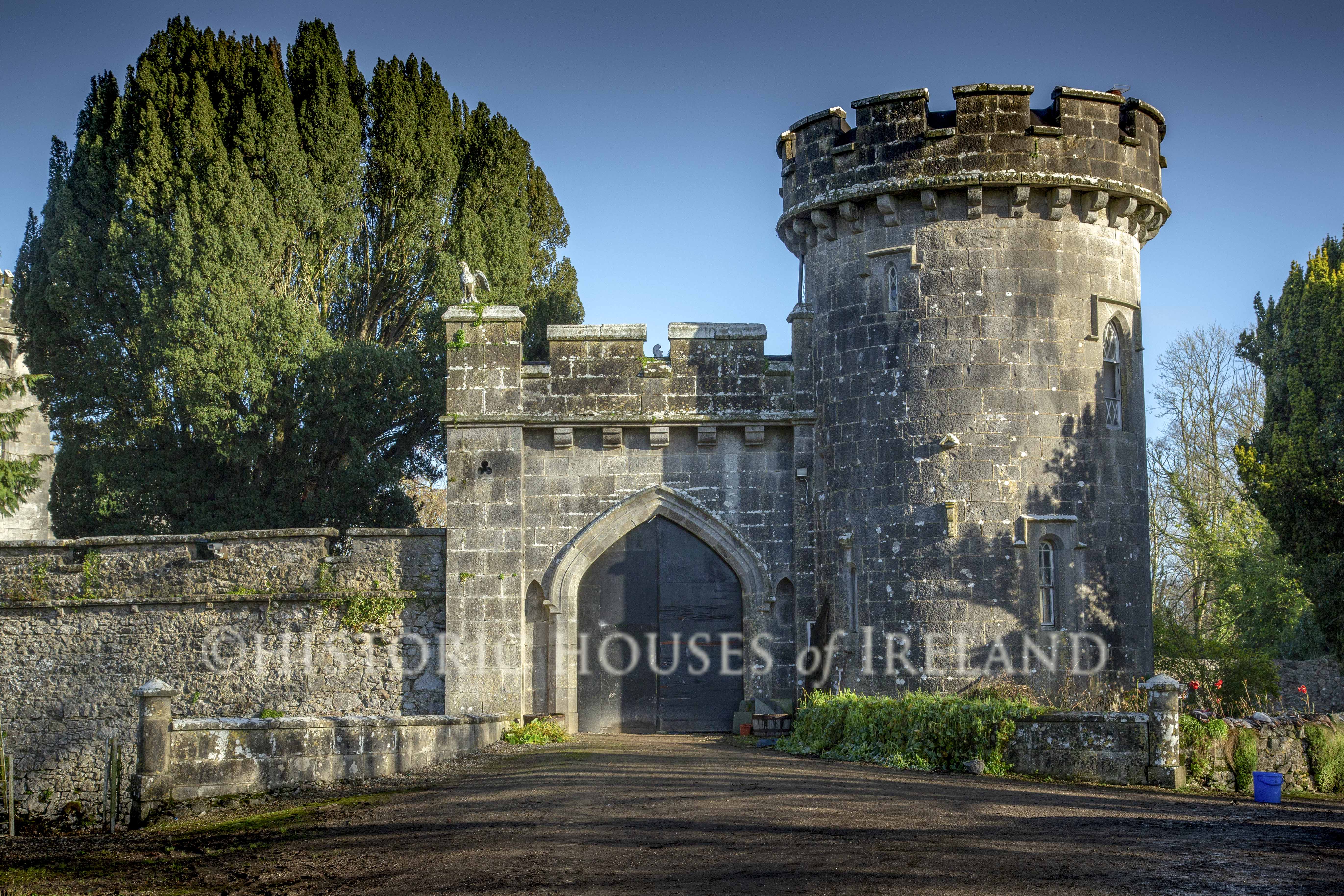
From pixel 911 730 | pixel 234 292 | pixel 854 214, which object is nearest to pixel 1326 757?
pixel 911 730

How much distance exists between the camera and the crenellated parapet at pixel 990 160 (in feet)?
46.4

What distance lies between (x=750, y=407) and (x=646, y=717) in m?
4.05

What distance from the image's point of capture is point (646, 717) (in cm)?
1567

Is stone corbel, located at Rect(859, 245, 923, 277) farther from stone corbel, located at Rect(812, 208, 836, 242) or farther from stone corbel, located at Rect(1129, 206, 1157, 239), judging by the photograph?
stone corbel, located at Rect(1129, 206, 1157, 239)

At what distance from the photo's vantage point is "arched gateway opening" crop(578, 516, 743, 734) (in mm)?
15688

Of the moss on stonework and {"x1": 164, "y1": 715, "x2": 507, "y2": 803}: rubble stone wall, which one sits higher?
the moss on stonework

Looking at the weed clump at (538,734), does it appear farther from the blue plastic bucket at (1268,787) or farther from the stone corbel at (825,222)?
the blue plastic bucket at (1268,787)

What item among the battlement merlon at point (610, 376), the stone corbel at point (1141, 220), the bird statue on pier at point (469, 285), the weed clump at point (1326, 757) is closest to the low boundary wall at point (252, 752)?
the battlement merlon at point (610, 376)

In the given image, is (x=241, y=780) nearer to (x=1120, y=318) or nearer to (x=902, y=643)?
(x=902, y=643)

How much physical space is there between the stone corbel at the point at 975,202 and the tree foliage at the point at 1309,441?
526cm

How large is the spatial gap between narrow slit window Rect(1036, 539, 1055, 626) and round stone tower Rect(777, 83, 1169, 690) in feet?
0.07

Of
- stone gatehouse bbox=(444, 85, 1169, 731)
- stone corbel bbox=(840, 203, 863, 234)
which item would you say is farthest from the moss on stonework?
stone corbel bbox=(840, 203, 863, 234)

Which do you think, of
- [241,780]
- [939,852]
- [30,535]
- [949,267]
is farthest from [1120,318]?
[30,535]

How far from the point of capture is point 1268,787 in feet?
33.1
